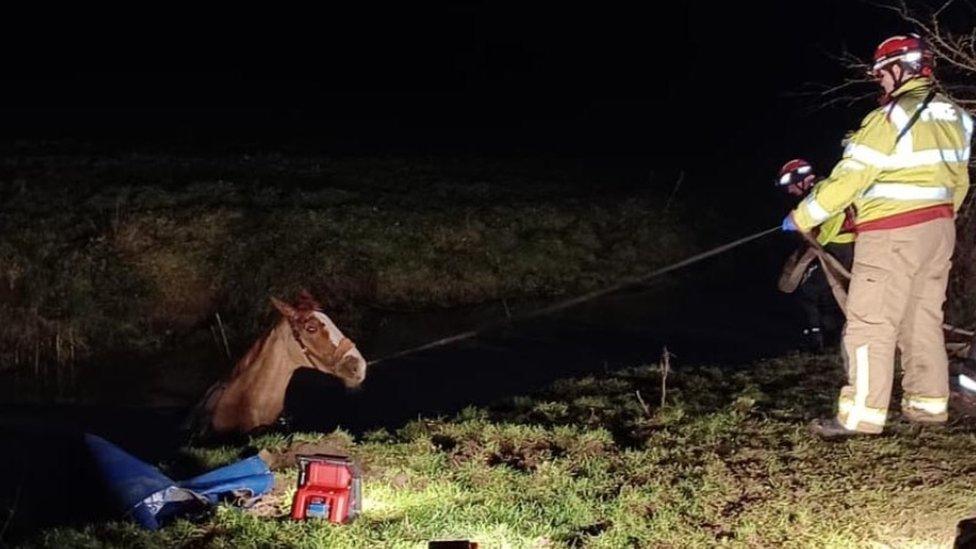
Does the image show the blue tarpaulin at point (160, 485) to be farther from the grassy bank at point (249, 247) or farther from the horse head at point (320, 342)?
the grassy bank at point (249, 247)

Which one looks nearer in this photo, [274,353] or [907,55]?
[907,55]

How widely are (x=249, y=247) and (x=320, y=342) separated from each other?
6.85 metres

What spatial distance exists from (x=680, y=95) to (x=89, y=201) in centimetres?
2612

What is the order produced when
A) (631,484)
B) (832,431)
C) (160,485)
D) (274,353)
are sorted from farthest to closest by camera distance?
(274,353) < (832,431) < (631,484) < (160,485)

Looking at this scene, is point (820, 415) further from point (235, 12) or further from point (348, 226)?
point (235, 12)

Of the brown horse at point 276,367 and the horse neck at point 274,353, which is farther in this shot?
the horse neck at point 274,353

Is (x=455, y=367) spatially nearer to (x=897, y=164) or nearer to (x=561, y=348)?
(x=561, y=348)

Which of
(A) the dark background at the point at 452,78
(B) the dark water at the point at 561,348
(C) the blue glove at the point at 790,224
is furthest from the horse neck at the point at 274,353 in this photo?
(A) the dark background at the point at 452,78

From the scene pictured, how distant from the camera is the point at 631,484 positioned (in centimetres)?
546

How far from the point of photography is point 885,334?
5758mm

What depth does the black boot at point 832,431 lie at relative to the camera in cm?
614

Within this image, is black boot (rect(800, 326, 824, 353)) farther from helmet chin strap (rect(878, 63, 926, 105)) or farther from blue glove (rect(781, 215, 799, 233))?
helmet chin strap (rect(878, 63, 926, 105))

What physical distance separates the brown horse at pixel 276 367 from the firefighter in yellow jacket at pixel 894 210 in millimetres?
2882

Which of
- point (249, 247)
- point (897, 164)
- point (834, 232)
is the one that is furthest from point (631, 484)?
point (249, 247)
